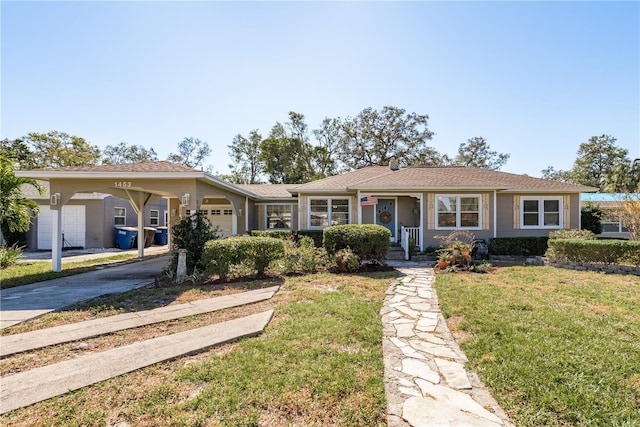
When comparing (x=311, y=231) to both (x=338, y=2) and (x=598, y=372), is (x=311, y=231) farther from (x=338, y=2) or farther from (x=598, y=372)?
(x=598, y=372)

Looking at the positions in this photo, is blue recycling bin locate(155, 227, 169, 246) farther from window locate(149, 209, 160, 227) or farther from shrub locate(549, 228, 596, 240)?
shrub locate(549, 228, 596, 240)

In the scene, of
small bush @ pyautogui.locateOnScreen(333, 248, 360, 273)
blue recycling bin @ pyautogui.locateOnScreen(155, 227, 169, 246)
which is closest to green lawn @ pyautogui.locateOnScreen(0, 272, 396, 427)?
small bush @ pyautogui.locateOnScreen(333, 248, 360, 273)

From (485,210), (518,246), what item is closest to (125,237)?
(485,210)

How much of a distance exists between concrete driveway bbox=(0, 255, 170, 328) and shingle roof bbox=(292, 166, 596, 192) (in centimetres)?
696

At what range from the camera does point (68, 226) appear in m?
15.7

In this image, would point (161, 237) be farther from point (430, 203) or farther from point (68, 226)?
point (430, 203)

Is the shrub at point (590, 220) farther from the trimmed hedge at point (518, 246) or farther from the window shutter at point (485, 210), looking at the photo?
the window shutter at point (485, 210)

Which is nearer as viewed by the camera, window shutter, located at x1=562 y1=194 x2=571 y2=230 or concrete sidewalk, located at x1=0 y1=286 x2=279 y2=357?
Result: concrete sidewalk, located at x1=0 y1=286 x2=279 y2=357

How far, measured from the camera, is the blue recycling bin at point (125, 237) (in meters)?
16.2

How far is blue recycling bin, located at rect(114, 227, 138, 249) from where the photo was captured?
16156 mm

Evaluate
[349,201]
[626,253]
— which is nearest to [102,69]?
[349,201]

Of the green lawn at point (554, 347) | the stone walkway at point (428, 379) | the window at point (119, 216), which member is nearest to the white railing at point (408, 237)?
the green lawn at point (554, 347)

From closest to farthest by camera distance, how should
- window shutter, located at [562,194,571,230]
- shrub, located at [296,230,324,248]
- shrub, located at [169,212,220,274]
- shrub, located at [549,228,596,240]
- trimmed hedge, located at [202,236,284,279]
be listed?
1. trimmed hedge, located at [202,236,284,279]
2. shrub, located at [169,212,220,274]
3. shrub, located at [549,228,596,240]
4. shrub, located at [296,230,324,248]
5. window shutter, located at [562,194,571,230]

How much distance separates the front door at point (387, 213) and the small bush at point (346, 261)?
5.47m
